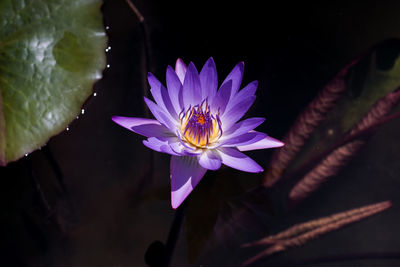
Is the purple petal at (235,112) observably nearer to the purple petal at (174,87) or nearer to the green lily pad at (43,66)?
the purple petal at (174,87)

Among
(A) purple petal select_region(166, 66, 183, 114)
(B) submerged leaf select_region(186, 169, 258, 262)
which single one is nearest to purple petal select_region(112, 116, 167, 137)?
(A) purple petal select_region(166, 66, 183, 114)

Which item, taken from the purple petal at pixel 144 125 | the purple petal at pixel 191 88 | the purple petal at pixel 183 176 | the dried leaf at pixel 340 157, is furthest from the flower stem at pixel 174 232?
the dried leaf at pixel 340 157

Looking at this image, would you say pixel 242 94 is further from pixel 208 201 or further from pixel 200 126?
pixel 208 201

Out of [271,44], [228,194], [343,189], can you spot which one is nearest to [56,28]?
[228,194]

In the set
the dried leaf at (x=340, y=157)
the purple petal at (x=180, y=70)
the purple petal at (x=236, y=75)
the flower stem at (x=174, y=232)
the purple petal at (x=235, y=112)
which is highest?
the purple petal at (x=236, y=75)

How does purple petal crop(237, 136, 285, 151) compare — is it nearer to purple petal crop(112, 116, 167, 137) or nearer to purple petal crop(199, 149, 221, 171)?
purple petal crop(199, 149, 221, 171)

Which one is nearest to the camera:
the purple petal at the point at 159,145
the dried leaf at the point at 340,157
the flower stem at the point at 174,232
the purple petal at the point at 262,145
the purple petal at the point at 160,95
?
the purple petal at the point at 159,145

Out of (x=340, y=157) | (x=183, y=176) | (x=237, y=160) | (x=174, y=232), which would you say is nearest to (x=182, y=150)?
(x=183, y=176)
